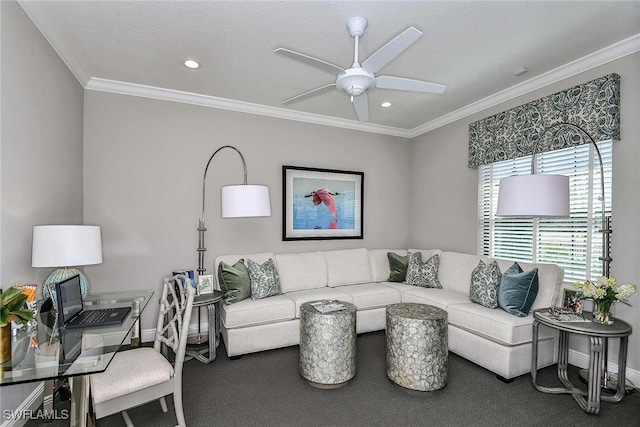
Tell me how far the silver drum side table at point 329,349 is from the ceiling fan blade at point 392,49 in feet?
6.12

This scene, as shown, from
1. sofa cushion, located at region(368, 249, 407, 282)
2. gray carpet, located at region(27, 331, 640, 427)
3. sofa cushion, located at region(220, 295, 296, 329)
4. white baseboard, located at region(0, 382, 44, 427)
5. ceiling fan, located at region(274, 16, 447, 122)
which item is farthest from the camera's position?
sofa cushion, located at region(368, 249, 407, 282)

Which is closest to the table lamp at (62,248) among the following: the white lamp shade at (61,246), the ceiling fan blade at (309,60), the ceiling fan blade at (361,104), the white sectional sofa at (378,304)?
the white lamp shade at (61,246)

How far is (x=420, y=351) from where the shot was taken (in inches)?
101

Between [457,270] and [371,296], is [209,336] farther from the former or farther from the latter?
[457,270]

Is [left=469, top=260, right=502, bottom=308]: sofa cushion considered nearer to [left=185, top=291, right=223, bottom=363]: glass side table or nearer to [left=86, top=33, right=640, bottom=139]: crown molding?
[left=86, top=33, right=640, bottom=139]: crown molding

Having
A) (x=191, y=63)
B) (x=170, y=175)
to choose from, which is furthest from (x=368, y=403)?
(x=191, y=63)

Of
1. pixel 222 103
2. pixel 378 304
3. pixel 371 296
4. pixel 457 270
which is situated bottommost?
pixel 378 304

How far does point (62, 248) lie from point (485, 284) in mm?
3531

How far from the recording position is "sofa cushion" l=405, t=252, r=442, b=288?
4.10 m

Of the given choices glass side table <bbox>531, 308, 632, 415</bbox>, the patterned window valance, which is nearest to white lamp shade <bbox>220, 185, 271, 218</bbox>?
glass side table <bbox>531, 308, 632, 415</bbox>

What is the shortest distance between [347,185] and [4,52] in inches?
144

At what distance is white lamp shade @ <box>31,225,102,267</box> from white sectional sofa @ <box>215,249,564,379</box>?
1.36 meters

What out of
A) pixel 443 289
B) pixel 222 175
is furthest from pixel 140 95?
pixel 443 289

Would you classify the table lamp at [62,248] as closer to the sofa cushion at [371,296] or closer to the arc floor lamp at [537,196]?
the sofa cushion at [371,296]
